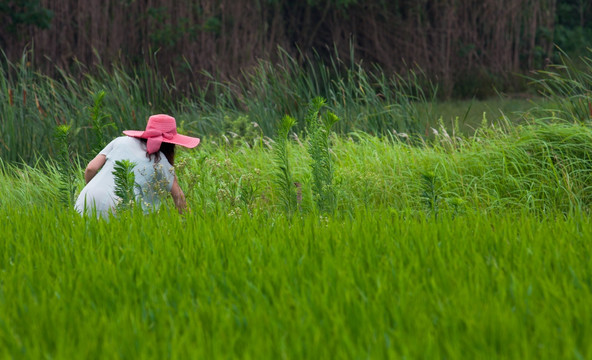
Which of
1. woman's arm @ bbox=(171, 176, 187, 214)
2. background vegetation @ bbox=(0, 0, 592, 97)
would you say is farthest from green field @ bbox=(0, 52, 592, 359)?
background vegetation @ bbox=(0, 0, 592, 97)

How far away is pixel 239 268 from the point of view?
119 inches

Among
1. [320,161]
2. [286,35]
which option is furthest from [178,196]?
[286,35]

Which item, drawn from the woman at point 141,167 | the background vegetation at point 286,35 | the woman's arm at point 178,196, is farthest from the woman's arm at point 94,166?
the background vegetation at point 286,35

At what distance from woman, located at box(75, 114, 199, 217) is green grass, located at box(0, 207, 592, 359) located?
96cm

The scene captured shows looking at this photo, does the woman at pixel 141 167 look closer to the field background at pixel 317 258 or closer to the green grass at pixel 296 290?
the field background at pixel 317 258

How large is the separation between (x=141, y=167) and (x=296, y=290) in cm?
262

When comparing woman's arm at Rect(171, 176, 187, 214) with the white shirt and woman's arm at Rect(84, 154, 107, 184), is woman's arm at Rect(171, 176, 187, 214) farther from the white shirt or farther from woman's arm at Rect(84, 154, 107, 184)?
woman's arm at Rect(84, 154, 107, 184)

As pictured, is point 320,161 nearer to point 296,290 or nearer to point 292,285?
point 292,285

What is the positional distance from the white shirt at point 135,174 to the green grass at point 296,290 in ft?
3.12

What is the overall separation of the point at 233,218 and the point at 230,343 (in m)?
1.97

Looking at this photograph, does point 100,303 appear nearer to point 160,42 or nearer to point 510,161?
point 510,161

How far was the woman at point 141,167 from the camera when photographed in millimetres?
4902

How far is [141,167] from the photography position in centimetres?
504

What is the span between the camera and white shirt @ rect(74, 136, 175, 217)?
488cm
